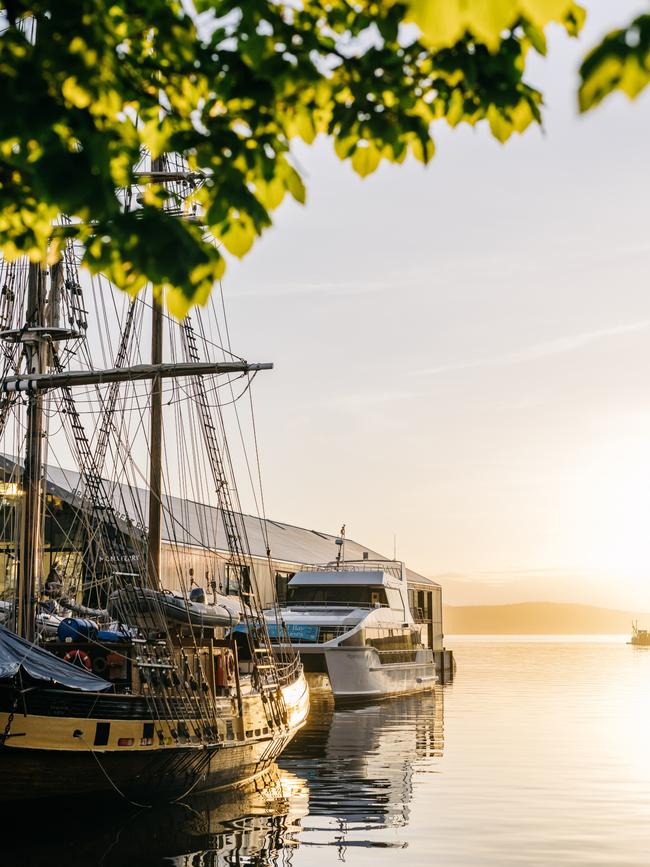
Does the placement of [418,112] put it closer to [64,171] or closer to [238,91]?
[238,91]

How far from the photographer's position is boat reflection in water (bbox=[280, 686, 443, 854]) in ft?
68.2

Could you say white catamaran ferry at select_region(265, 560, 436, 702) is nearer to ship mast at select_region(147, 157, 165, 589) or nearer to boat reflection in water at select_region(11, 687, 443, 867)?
ship mast at select_region(147, 157, 165, 589)

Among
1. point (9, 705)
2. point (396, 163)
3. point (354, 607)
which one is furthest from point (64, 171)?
point (354, 607)

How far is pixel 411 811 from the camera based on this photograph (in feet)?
73.0

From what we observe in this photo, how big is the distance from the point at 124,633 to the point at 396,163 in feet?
65.5

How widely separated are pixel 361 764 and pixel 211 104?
25.9m

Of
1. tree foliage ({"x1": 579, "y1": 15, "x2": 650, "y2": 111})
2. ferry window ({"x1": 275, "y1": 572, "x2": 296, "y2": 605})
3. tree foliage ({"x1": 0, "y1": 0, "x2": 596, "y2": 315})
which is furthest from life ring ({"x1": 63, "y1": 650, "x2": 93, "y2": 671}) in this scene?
ferry window ({"x1": 275, "y1": 572, "x2": 296, "y2": 605})

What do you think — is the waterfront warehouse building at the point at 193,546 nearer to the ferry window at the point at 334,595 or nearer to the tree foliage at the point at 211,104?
the ferry window at the point at 334,595

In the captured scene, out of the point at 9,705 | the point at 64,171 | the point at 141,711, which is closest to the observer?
the point at 64,171

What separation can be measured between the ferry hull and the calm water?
9.28m

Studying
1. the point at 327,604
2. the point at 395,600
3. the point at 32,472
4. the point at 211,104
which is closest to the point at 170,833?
the point at 32,472

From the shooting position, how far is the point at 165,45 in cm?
676

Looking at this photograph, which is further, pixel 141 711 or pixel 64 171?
pixel 141 711

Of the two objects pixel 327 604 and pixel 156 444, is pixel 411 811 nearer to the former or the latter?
pixel 156 444
